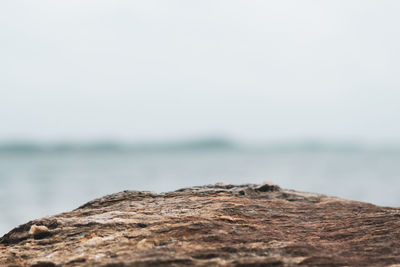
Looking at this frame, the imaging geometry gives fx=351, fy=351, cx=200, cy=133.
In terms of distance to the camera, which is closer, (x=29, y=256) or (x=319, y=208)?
(x=29, y=256)

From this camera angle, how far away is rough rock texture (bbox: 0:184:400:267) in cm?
488

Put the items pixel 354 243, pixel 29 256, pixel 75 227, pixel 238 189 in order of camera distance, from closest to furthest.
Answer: pixel 29 256 → pixel 354 243 → pixel 75 227 → pixel 238 189

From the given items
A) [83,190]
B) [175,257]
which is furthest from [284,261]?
[83,190]

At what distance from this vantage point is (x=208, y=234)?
5594 millimetres

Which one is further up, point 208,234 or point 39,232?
point 39,232

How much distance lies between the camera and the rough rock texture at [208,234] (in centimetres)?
488

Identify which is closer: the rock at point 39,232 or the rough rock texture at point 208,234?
the rough rock texture at point 208,234

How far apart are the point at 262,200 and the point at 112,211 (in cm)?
326

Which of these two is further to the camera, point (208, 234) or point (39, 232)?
point (39, 232)

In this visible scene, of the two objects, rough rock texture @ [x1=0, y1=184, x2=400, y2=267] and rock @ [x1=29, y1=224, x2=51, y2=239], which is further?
rock @ [x1=29, y1=224, x2=51, y2=239]

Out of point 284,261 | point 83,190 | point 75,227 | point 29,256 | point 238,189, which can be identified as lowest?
point 284,261

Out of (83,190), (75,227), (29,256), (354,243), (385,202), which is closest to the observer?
(29,256)

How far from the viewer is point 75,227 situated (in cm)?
603

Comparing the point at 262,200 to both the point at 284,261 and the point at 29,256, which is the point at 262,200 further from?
the point at 29,256
